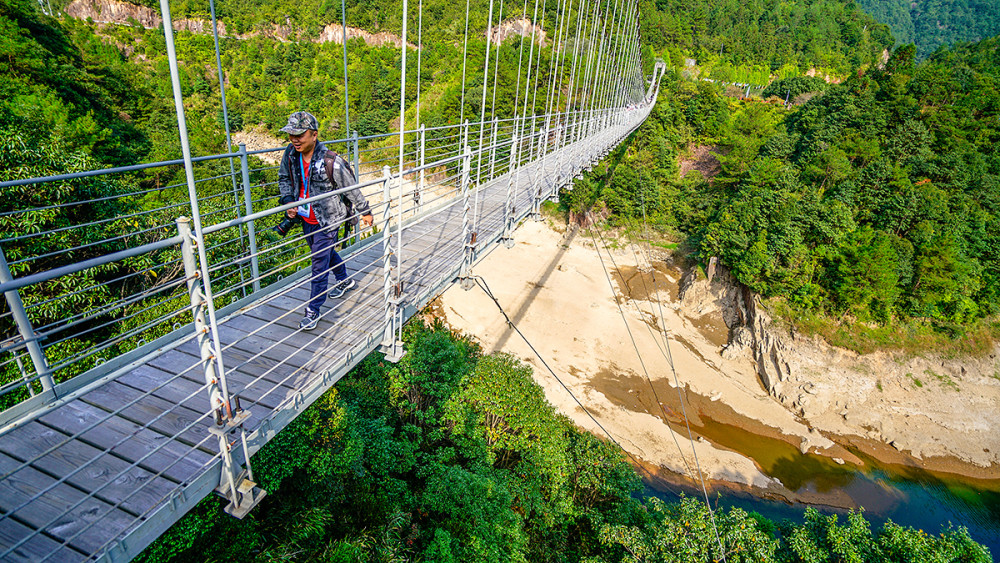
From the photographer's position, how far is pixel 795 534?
6.55 meters

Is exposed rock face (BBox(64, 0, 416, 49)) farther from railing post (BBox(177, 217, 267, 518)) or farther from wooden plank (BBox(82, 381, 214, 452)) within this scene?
railing post (BBox(177, 217, 267, 518))

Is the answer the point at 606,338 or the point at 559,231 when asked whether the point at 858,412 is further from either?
the point at 559,231

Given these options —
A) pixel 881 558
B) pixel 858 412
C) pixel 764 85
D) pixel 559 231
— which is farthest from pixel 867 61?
pixel 881 558

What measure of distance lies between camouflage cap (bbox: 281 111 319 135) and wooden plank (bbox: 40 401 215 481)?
5.39ft

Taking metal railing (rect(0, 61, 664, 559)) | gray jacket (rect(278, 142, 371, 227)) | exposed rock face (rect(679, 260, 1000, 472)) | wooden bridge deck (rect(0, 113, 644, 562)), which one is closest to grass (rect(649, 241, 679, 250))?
exposed rock face (rect(679, 260, 1000, 472))

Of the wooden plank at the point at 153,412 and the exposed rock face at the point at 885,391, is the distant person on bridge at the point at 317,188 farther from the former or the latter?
the exposed rock face at the point at 885,391

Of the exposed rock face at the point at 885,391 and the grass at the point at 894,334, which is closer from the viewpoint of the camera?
the exposed rock face at the point at 885,391

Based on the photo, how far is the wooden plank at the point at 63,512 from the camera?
59.1 inches

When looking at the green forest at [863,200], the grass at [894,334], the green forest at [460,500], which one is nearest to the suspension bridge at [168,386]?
the green forest at [460,500]

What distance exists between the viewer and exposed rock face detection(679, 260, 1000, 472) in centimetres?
1261

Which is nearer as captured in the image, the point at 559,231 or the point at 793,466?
the point at 793,466

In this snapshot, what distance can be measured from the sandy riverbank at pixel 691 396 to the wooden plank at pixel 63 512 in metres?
10.6

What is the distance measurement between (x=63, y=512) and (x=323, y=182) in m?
1.92

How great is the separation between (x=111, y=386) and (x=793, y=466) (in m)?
13.8
